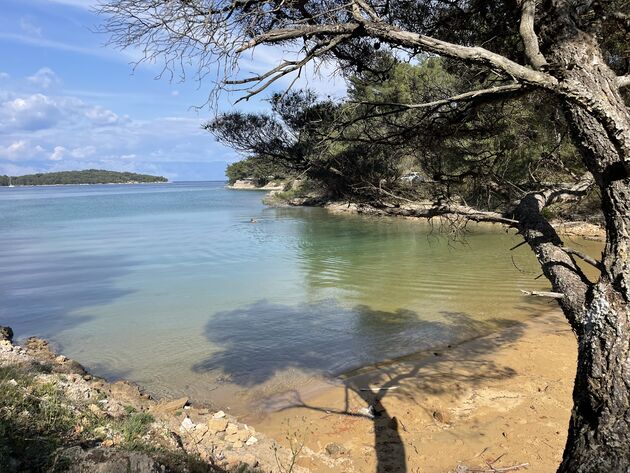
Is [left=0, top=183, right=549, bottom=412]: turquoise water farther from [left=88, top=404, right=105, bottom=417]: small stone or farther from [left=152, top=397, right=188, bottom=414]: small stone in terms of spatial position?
[left=88, top=404, right=105, bottom=417]: small stone

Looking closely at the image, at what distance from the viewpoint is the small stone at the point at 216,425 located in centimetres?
453

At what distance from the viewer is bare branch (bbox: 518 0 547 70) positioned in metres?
1.91

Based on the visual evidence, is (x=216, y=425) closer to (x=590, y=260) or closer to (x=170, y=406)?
(x=170, y=406)

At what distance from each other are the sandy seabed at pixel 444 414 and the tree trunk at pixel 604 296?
2.17m

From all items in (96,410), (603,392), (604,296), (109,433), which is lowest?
(96,410)

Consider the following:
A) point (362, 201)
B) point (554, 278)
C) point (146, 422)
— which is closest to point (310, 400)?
point (146, 422)

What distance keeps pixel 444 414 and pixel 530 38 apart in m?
3.80

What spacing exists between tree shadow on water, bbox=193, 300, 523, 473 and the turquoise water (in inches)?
1.5

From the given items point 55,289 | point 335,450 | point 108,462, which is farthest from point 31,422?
point 55,289

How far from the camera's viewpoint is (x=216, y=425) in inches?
181

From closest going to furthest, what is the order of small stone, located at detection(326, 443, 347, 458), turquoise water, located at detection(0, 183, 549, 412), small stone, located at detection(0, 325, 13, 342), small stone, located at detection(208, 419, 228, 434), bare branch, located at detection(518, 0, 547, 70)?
bare branch, located at detection(518, 0, 547, 70)
small stone, located at detection(326, 443, 347, 458)
small stone, located at detection(208, 419, 228, 434)
turquoise water, located at detection(0, 183, 549, 412)
small stone, located at detection(0, 325, 13, 342)

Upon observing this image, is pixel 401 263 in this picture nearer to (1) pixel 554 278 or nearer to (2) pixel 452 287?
(2) pixel 452 287

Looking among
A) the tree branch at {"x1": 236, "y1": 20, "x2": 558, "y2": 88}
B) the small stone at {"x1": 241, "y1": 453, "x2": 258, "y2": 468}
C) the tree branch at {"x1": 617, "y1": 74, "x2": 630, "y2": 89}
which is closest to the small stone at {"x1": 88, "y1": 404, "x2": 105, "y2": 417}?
the small stone at {"x1": 241, "y1": 453, "x2": 258, "y2": 468}

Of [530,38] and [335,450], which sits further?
[335,450]
